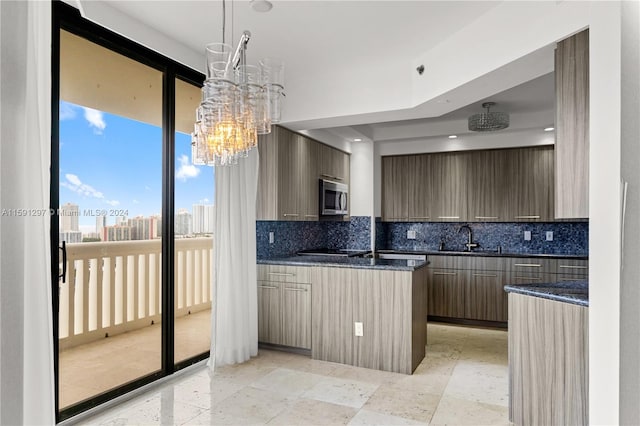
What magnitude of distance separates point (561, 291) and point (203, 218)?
9.29ft

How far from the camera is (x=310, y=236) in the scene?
5586mm

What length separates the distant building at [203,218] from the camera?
365 centimetres

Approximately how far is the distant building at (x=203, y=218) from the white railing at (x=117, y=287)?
0.34 ft

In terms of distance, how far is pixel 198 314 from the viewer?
12.3ft

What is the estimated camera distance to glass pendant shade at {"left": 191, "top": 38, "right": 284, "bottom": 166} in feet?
6.55

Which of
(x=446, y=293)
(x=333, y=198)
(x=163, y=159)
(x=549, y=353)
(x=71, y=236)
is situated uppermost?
(x=163, y=159)

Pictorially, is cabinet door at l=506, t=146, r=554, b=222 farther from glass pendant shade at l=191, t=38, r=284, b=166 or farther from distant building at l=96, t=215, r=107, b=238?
distant building at l=96, t=215, r=107, b=238

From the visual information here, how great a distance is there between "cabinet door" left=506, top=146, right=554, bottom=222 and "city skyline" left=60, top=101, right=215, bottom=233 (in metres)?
4.17

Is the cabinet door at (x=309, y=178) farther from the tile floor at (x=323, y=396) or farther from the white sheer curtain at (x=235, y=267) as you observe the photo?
the tile floor at (x=323, y=396)

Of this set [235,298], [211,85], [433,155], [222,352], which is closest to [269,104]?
[211,85]

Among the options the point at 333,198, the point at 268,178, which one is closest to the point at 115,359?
the point at 268,178

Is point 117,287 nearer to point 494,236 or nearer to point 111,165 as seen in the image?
point 111,165

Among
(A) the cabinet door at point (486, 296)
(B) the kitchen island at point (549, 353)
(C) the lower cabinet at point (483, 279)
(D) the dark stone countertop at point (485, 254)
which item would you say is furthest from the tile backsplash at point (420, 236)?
(B) the kitchen island at point (549, 353)

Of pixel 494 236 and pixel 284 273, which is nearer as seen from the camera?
pixel 284 273
